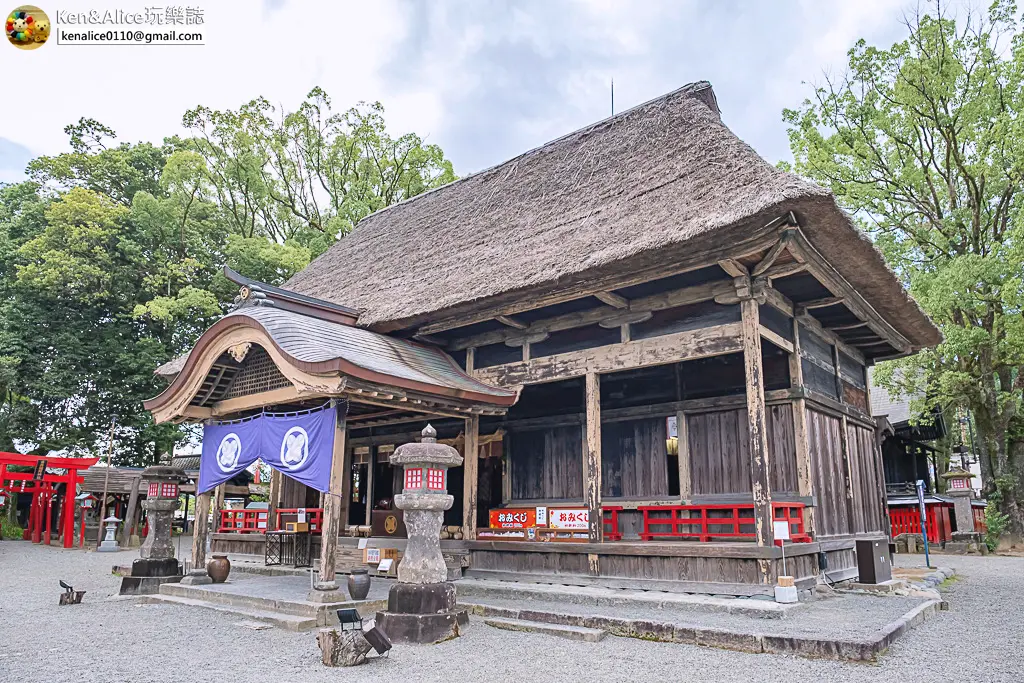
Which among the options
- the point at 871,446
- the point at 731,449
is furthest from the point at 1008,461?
the point at 731,449

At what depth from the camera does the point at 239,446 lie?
29.5 ft

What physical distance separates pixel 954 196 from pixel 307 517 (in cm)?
1718

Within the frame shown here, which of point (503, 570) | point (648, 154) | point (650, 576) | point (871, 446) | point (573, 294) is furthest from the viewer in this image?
point (871, 446)

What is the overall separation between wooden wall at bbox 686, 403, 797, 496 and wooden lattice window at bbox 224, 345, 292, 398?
5867 mm

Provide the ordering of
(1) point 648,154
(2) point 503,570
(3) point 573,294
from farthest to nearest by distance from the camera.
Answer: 1. (1) point 648,154
2. (2) point 503,570
3. (3) point 573,294

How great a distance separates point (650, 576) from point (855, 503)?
4.37m

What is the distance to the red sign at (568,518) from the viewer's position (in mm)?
8962

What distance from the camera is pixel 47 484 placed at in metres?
20.5

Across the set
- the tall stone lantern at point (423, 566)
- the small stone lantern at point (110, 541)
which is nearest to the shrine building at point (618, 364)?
the tall stone lantern at point (423, 566)

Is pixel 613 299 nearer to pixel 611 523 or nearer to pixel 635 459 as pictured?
pixel 635 459

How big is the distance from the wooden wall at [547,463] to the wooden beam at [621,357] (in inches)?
65.5

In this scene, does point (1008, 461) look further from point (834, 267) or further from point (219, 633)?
point (219, 633)

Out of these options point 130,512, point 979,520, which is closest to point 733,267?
point 979,520

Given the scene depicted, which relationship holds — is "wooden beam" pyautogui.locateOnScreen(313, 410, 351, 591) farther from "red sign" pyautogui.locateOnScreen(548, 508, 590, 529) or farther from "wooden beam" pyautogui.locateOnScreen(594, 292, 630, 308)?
"wooden beam" pyautogui.locateOnScreen(594, 292, 630, 308)
